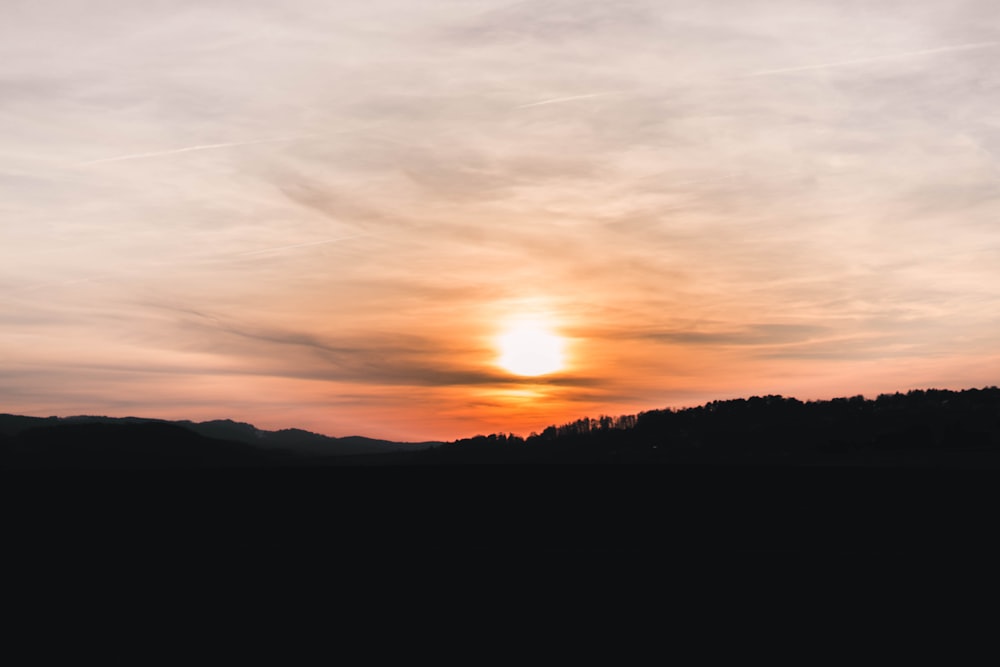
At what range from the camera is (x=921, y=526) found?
176 feet

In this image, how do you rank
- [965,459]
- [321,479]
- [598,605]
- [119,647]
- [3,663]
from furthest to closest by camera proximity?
1. [965,459]
2. [321,479]
3. [598,605]
4. [119,647]
5. [3,663]

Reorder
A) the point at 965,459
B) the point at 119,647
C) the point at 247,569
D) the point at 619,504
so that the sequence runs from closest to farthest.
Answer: the point at 119,647 → the point at 247,569 → the point at 619,504 → the point at 965,459

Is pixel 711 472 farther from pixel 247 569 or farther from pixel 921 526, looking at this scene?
pixel 247 569

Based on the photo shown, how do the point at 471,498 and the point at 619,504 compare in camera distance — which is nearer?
the point at 619,504

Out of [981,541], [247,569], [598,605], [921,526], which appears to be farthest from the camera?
[921,526]

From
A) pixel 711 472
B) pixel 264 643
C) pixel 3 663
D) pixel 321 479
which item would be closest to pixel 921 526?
pixel 264 643

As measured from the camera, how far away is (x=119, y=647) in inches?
942

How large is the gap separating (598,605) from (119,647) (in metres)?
14.5

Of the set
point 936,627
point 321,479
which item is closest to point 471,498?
point 321,479

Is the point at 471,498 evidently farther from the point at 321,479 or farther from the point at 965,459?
the point at 965,459

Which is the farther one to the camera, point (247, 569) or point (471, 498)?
point (471, 498)

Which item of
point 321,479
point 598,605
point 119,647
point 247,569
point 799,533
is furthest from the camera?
point 321,479

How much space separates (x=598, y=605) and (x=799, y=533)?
25475 millimetres

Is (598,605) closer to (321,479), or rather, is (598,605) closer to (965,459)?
(321,479)
